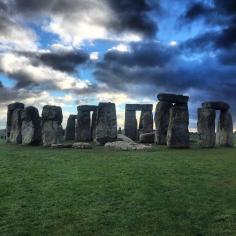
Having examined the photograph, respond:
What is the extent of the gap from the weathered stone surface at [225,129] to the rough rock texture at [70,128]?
1368cm

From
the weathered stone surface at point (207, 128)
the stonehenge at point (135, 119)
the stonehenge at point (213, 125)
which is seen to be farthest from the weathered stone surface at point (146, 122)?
the weathered stone surface at point (207, 128)

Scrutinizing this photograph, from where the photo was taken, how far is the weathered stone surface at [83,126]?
32.7m

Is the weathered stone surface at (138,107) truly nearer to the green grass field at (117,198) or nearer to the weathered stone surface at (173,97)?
the weathered stone surface at (173,97)

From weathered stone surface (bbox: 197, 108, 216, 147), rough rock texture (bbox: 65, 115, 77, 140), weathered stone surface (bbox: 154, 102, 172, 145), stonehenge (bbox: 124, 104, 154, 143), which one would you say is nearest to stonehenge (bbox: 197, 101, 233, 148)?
weathered stone surface (bbox: 197, 108, 216, 147)

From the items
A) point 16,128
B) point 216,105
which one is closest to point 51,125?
point 16,128

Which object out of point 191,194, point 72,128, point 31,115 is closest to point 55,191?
point 191,194

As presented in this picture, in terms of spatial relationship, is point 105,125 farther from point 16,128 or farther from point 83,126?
point 83,126

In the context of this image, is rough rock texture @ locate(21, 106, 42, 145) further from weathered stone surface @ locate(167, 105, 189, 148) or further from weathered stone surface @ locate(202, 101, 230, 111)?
weathered stone surface @ locate(202, 101, 230, 111)

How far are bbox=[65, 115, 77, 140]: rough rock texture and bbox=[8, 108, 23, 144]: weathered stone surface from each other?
23.9 feet

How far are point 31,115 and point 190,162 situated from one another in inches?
481

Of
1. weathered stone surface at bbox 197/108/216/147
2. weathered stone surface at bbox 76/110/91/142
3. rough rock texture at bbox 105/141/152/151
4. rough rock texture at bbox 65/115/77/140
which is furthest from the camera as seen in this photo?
rough rock texture at bbox 65/115/77/140

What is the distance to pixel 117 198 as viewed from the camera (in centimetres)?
1077

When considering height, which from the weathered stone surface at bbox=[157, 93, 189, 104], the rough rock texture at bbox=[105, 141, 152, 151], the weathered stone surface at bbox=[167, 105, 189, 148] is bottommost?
the rough rock texture at bbox=[105, 141, 152, 151]

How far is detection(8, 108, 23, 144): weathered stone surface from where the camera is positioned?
27.3 meters
